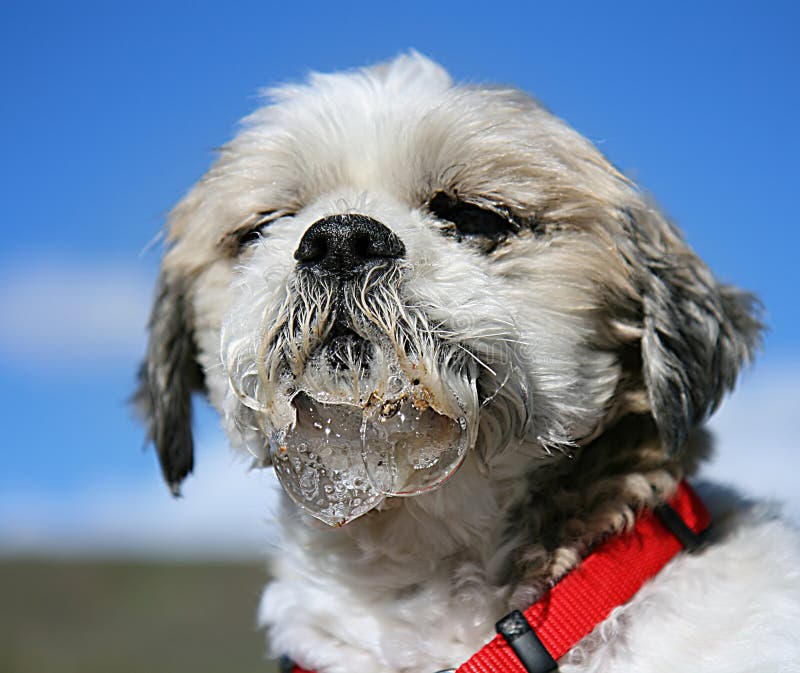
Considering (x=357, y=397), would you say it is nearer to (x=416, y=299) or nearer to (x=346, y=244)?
(x=416, y=299)

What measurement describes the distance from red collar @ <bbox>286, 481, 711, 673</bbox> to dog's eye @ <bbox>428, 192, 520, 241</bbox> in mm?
1054

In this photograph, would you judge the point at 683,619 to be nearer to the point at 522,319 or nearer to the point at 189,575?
the point at 522,319

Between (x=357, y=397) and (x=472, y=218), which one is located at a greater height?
(x=472, y=218)

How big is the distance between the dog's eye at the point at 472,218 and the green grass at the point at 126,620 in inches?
165

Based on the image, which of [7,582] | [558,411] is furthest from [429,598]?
[7,582]

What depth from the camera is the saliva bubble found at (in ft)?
9.26

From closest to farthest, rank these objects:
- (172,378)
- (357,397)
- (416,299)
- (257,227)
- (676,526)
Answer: (357,397) < (416,299) < (676,526) < (257,227) < (172,378)

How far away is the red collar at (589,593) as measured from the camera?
2904 millimetres

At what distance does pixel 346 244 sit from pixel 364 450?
2.01ft

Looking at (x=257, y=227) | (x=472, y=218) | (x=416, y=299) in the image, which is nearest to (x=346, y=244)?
(x=416, y=299)

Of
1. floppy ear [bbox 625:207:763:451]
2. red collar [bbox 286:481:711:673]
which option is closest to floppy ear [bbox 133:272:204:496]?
red collar [bbox 286:481:711:673]

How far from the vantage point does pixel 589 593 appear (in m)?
3.04

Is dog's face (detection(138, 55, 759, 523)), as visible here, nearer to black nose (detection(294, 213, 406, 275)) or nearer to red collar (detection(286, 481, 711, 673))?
black nose (detection(294, 213, 406, 275))

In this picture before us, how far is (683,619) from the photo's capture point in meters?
3.04
